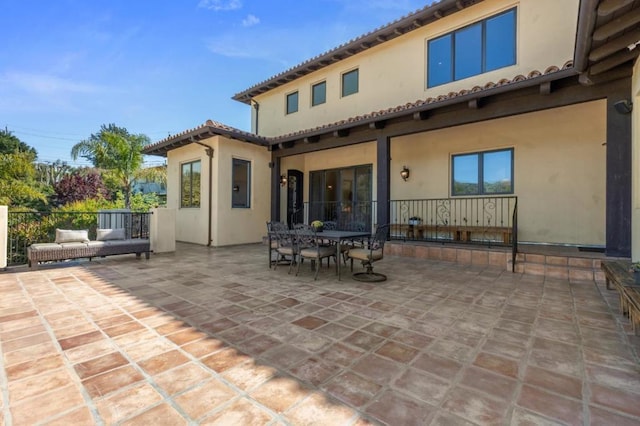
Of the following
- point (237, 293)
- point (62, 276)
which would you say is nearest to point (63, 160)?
point (62, 276)

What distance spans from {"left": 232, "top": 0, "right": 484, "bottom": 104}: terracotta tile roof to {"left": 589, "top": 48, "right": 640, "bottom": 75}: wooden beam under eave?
3.66 metres

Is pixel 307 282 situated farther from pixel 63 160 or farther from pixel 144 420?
pixel 63 160

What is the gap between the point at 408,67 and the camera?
7.88m

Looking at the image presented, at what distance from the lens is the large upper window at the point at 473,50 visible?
21.5 ft

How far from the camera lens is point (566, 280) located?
466 centimetres

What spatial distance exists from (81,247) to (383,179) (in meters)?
6.69

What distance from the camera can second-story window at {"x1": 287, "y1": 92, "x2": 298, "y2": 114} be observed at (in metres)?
10.5

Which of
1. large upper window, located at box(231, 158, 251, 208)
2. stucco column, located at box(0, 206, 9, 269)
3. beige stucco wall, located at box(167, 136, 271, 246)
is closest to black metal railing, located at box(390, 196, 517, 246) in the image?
beige stucco wall, located at box(167, 136, 271, 246)

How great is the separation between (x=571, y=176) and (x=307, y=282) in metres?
6.26

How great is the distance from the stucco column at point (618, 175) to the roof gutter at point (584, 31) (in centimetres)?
89

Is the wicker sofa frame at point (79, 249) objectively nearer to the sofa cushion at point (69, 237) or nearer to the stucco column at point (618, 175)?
the sofa cushion at point (69, 237)

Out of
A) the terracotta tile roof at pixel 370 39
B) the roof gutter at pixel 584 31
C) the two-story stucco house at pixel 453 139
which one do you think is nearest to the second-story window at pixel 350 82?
the two-story stucco house at pixel 453 139

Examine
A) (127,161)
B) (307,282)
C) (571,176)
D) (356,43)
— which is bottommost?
(307,282)

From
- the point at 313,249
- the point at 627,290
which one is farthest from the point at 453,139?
the point at 627,290
